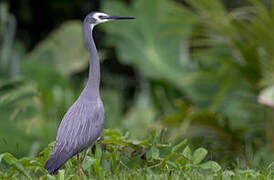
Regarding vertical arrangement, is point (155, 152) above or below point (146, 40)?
above

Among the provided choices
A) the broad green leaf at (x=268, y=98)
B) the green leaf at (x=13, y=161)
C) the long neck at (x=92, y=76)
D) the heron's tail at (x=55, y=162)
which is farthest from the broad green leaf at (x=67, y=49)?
the heron's tail at (x=55, y=162)

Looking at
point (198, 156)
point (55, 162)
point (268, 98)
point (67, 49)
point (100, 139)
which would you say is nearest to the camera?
point (55, 162)

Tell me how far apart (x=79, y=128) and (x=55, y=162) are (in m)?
0.25

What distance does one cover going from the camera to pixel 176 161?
3240 mm

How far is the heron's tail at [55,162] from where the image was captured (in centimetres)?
299

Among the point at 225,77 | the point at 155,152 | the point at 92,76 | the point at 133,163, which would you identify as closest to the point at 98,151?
the point at 133,163

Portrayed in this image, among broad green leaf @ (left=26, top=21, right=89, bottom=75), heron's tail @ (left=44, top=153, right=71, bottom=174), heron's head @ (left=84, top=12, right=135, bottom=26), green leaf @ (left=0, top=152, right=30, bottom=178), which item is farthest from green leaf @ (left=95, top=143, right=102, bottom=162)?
broad green leaf @ (left=26, top=21, right=89, bottom=75)

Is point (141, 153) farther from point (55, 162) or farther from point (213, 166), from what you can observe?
point (55, 162)

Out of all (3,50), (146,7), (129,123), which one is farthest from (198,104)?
(3,50)

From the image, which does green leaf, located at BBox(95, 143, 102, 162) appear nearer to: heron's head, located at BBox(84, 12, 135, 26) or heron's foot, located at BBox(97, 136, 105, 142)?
heron's foot, located at BBox(97, 136, 105, 142)

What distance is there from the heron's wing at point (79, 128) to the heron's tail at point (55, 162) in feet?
0.09

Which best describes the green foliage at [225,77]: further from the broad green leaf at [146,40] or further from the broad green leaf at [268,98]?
the broad green leaf at [146,40]

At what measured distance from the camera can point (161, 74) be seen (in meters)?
8.82

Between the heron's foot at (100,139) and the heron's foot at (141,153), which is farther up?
the heron's foot at (100,139)
